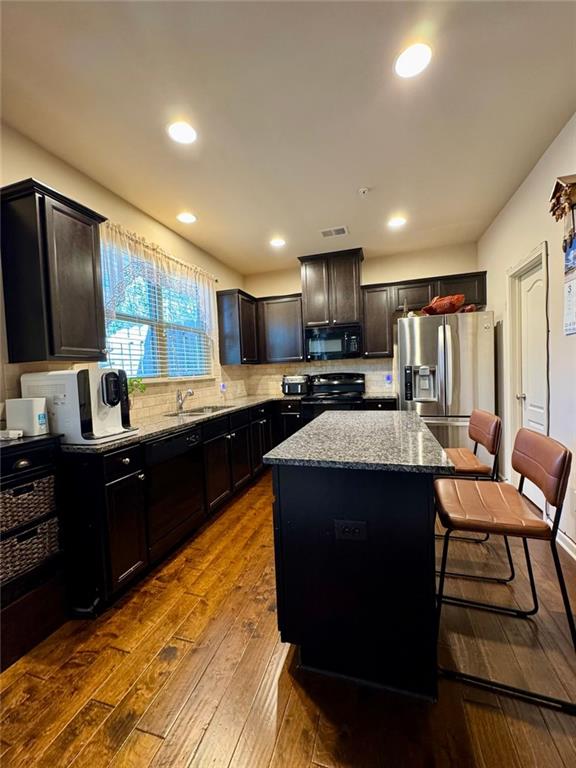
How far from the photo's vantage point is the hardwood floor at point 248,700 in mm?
1062

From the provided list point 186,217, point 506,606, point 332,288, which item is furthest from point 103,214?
point 506,606

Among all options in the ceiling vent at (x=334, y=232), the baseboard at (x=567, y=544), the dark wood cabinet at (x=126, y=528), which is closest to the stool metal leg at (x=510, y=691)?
the baseboard at (x=567, y=544)

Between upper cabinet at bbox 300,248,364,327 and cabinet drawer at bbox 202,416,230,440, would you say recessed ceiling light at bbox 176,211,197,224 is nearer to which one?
upper cabinet at bbox 300,248,364,327

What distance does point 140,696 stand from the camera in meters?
1.28

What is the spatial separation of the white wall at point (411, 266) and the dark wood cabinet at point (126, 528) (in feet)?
12.3

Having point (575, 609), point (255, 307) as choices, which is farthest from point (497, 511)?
point (255, 307)

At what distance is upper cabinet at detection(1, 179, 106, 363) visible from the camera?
1720 millimetres

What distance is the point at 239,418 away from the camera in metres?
3.36

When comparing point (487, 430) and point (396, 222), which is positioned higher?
point (396, 222)

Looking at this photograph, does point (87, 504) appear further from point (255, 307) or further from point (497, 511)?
point (255, 307)

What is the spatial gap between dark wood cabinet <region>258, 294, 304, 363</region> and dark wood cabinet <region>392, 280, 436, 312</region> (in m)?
1.32

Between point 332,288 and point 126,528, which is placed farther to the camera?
point 332,288

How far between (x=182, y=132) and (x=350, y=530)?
8.05ft

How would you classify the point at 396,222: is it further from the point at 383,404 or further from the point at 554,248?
the point at 383,404
